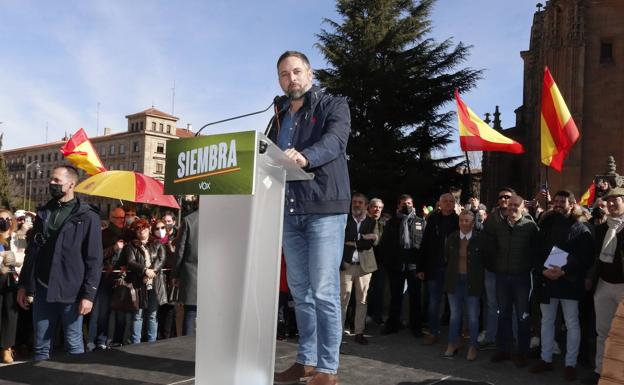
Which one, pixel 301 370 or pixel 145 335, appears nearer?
pixel 301 370

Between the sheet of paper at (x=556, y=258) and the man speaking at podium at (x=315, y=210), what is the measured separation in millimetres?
3952

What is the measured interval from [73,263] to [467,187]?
821 inches

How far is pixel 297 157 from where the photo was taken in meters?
3.21

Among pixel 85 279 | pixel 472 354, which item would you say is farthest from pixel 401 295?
pixel 85 279

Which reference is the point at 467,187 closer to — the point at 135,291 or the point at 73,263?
the point at 135,291

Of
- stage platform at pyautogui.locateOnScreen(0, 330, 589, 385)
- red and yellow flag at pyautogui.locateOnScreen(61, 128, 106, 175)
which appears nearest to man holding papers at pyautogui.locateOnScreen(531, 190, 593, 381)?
stage platform at pyautogui.locateOnScreen(0, 330, 589, 385)

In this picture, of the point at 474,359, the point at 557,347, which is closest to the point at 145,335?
the point at 474,359

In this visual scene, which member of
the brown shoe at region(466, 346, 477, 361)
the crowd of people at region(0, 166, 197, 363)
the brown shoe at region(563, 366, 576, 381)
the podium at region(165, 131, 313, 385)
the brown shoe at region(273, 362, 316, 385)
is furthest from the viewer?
the brown shoe at region(466, 346, 477, 361)

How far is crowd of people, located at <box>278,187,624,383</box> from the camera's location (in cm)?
675

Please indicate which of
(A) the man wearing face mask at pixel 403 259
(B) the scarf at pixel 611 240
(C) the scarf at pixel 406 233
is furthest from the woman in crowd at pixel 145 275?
(B) the scarf at pixel 611 240

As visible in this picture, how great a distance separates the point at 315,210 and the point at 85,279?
244 cm

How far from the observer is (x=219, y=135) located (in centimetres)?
291

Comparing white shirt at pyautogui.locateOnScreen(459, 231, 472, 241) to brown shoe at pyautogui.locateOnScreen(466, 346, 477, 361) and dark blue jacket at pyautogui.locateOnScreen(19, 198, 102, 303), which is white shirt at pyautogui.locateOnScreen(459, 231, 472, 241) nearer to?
brown shoe at pyautogui.locateOnScreen(466, 346, 477, 361)

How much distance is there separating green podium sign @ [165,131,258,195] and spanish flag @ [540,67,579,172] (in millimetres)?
8391
